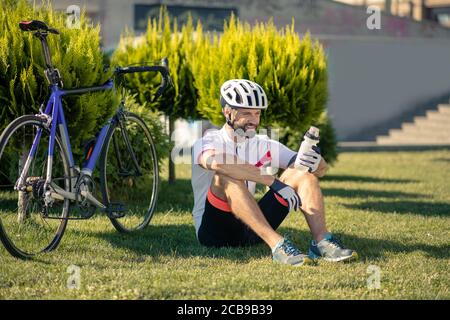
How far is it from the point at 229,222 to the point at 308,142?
3.24ft

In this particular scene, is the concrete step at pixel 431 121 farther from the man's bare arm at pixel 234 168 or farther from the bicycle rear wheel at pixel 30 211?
the man's bare arm at pixel 234 168

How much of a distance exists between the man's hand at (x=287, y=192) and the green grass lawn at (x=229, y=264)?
0.53 m

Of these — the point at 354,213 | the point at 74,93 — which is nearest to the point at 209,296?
the point at 74,93

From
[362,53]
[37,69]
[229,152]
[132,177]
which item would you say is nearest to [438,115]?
[362,53]

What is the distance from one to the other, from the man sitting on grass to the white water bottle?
1.5 inches

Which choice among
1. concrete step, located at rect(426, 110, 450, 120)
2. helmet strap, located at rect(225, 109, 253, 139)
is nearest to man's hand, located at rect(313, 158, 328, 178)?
helmet strap, located at rect(225, 109, 253, 139)

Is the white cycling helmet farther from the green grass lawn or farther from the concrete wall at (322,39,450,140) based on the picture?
the concrete wall at (322,39,450,140)

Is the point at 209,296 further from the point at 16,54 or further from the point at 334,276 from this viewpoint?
the point at 16,54

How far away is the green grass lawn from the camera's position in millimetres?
6230

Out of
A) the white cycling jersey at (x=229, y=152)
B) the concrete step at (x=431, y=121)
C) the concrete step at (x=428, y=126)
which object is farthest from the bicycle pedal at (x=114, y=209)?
the concrete step at (x=431, y=121)

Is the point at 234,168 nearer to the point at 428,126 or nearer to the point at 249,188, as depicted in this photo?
the point at 249,188

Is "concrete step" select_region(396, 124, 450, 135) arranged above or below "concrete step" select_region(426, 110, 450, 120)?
below

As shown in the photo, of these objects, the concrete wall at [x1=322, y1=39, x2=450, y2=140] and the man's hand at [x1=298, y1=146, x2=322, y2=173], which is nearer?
the man's hand at [x1=298, y1=146, x2=322, y2=173]
